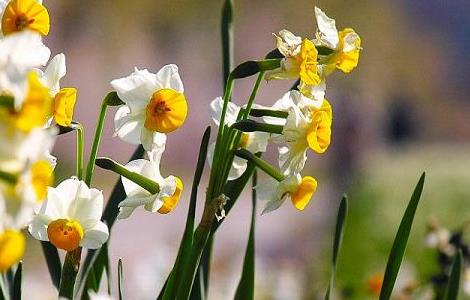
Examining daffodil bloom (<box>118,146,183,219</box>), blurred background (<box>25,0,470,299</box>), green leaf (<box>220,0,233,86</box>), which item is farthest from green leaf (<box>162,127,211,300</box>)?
blurred background (<box>25,0,470,299</box>)

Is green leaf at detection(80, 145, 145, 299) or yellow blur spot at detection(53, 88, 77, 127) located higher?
yellow blur spot at detection(53, 88, 77, 127)

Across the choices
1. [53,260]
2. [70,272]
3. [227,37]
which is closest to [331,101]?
[227,37]

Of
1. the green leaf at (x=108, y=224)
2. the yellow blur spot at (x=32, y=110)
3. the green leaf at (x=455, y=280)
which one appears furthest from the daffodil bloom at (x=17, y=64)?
the green leaf at (x=455, y=280)

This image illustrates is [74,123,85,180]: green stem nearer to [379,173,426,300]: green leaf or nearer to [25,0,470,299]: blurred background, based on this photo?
[379,173,426,300]: green leaf

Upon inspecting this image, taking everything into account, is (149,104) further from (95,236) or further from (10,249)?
(10,249)

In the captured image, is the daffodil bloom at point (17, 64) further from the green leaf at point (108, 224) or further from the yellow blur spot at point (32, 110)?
the green leaf at point (108, 224)

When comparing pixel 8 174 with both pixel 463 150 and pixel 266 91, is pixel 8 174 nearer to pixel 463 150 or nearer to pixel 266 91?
pixel 266 91
